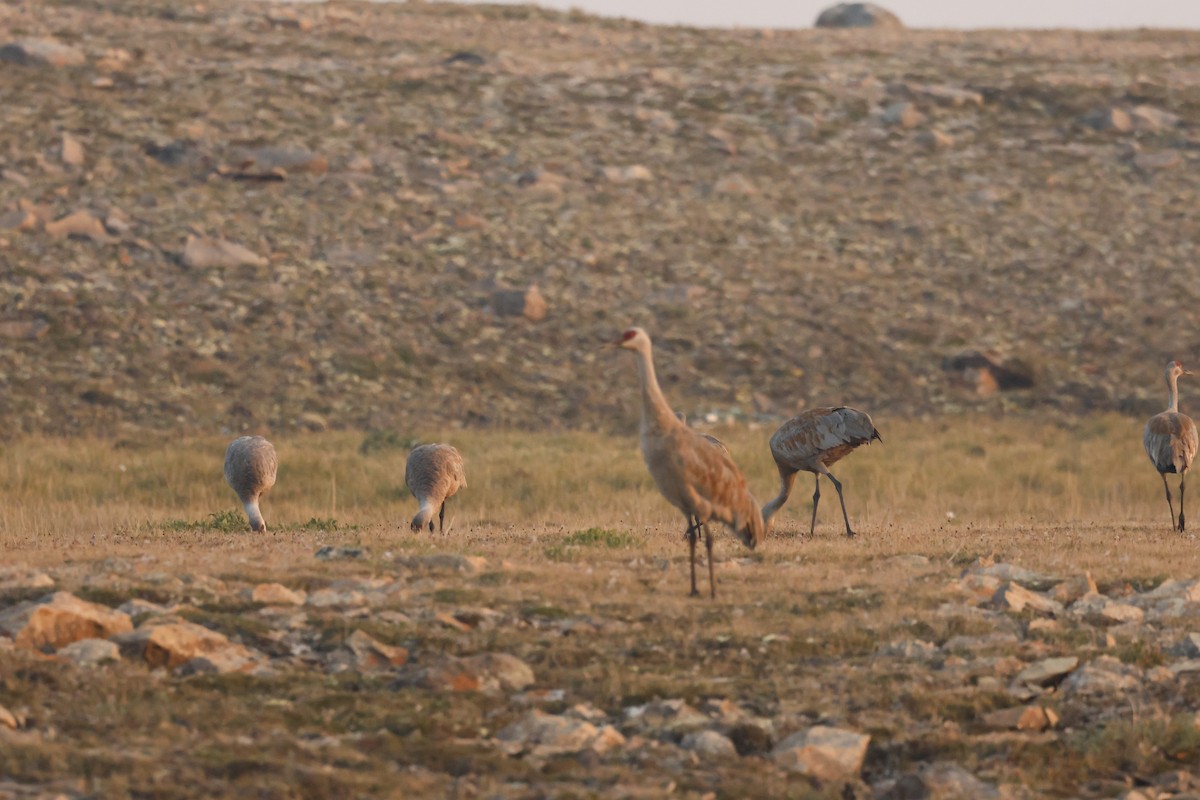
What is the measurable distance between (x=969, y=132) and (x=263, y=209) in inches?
751

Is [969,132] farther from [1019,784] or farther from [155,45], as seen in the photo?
[1019,784]

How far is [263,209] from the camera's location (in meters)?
37.6

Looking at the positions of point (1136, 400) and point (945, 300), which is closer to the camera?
point (1136, 400)

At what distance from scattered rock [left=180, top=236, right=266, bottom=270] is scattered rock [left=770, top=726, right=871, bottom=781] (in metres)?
27.2

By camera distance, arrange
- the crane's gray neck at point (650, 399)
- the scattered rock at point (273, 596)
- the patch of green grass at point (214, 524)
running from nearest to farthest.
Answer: the scattered rock at point (273, 596) → the crane's gray neck at point (650, 399) → the patch of green grass at point (214, 524)

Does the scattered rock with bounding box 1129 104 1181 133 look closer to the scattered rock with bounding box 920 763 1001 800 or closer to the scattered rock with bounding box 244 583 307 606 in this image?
the scattered rock with bounding box 244 583 307 606

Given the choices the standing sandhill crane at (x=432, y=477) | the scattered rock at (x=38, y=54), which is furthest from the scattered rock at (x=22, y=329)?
the standing sandhill crane at (x=432, y=477)

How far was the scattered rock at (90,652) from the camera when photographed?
35.2 feet

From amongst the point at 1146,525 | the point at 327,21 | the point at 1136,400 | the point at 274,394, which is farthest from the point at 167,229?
the point at 1146,525

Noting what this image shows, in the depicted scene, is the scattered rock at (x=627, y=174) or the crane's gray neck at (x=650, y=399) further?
the scattered rock at (x=627, y=174)

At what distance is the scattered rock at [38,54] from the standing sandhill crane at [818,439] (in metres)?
29.7

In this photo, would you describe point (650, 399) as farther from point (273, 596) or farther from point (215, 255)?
point (215, 255)

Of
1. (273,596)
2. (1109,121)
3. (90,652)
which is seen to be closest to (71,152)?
(1109,121)

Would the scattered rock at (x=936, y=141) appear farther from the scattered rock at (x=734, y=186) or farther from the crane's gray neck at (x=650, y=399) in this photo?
the crane's gray neck at (x=650, y=399)
